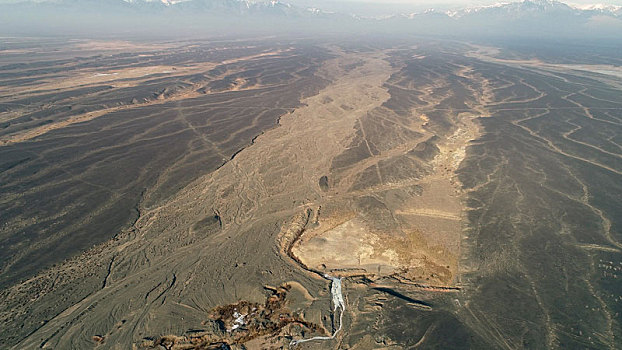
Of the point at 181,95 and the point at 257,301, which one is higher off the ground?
the point at 181,95

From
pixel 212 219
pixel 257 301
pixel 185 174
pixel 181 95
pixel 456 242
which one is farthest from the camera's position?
pixel 181 95

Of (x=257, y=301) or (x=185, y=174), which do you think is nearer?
(x=257, y=301)

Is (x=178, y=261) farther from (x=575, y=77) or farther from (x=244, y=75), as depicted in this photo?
(x=575, y=77)

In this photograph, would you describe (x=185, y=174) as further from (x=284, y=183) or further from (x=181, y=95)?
(x=181, y=95)

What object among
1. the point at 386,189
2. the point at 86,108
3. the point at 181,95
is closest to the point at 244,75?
the point at 181,95

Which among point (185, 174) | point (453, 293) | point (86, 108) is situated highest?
point (86, 108)

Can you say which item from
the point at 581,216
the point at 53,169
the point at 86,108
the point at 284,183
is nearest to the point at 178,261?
the point at 284,183

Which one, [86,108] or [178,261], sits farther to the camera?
[86,108]

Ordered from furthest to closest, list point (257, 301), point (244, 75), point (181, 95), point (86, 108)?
point (244, 75), point (181, 95), point (86, 108), point (257, 301)

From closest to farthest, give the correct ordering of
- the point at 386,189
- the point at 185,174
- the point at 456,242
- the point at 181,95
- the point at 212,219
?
the point at 456,242 < the point at 212,219 < the point at 386,189 < the point at 185,174 < the point at 181,95
